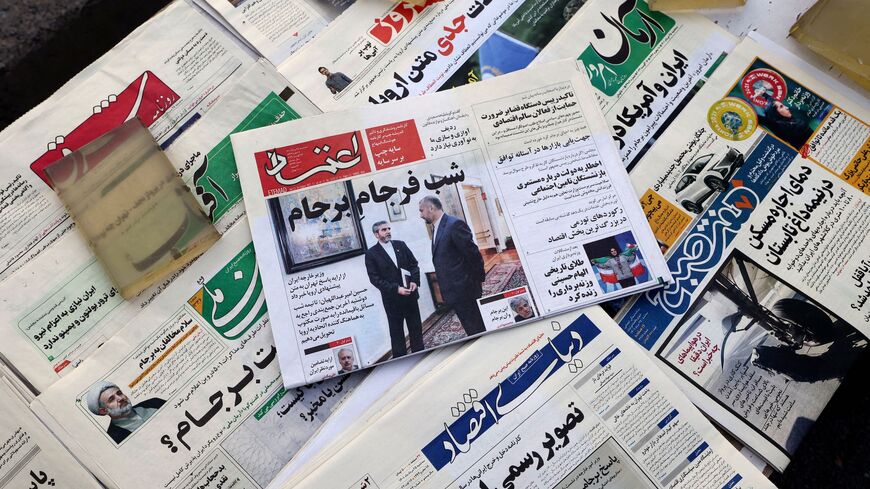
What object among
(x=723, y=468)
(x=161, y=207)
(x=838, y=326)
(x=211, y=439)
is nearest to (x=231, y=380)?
(x=211, y=439)

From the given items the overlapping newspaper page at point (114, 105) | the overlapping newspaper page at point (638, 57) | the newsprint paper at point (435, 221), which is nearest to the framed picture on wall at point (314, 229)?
the newsprint paper at point (435, 221)

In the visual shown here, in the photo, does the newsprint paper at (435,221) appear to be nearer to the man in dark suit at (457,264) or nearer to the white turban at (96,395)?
the man in dark suit at (457,264)

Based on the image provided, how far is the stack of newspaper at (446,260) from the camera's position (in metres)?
0.44

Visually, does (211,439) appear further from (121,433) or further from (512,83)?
(512,83)

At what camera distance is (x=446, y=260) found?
47 cm

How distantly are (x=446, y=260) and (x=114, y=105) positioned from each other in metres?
0.30

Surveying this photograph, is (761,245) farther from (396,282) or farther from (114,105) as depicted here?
(114,105)

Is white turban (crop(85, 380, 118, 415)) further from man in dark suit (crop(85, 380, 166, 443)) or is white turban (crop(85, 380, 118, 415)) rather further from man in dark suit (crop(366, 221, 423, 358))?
man in dark suit (crop(366, 221, 423, 358))

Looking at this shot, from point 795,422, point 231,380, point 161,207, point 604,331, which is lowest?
point 795,422

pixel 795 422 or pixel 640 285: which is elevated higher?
pixel 640 285

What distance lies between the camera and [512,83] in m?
0.51

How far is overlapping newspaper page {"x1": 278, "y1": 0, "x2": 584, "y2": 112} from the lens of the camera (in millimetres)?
503

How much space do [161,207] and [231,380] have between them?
5.8 inches

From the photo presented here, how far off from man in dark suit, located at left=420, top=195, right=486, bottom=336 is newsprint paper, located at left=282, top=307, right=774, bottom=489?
0.03m
